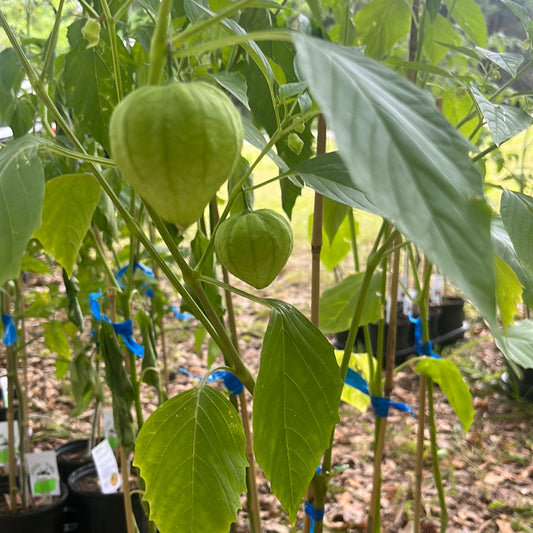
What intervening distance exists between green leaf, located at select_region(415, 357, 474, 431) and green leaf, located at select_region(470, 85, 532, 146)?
34cm

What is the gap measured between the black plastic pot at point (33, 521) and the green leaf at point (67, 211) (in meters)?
0.90

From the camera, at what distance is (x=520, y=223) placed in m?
0.49

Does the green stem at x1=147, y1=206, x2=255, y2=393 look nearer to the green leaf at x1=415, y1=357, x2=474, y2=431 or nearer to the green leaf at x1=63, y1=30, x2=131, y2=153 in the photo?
the green leaf at x1=63, y1=30, x2=131, y2=153

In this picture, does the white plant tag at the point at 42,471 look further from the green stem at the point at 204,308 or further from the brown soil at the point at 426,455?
the green stem at the point at 204,308

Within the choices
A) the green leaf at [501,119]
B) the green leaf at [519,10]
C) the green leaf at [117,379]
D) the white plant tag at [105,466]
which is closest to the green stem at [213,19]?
the green leaf at [501,119]

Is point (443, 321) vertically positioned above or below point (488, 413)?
above

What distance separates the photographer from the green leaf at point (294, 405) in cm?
52

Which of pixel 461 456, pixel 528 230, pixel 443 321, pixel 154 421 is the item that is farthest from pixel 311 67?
pixel 443 321

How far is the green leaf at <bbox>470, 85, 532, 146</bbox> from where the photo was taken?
49 cm

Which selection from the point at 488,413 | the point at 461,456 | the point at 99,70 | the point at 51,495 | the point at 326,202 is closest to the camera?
the point at 99,70

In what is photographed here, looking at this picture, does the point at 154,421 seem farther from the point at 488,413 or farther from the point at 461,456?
the point at 488,413

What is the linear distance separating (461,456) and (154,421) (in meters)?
1.45

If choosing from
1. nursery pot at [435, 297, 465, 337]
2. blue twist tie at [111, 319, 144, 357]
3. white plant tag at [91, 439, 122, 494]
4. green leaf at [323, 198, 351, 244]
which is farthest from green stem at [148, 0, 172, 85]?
nursery pot at [435, 297, 465, 337]

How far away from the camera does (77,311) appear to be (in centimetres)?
97
